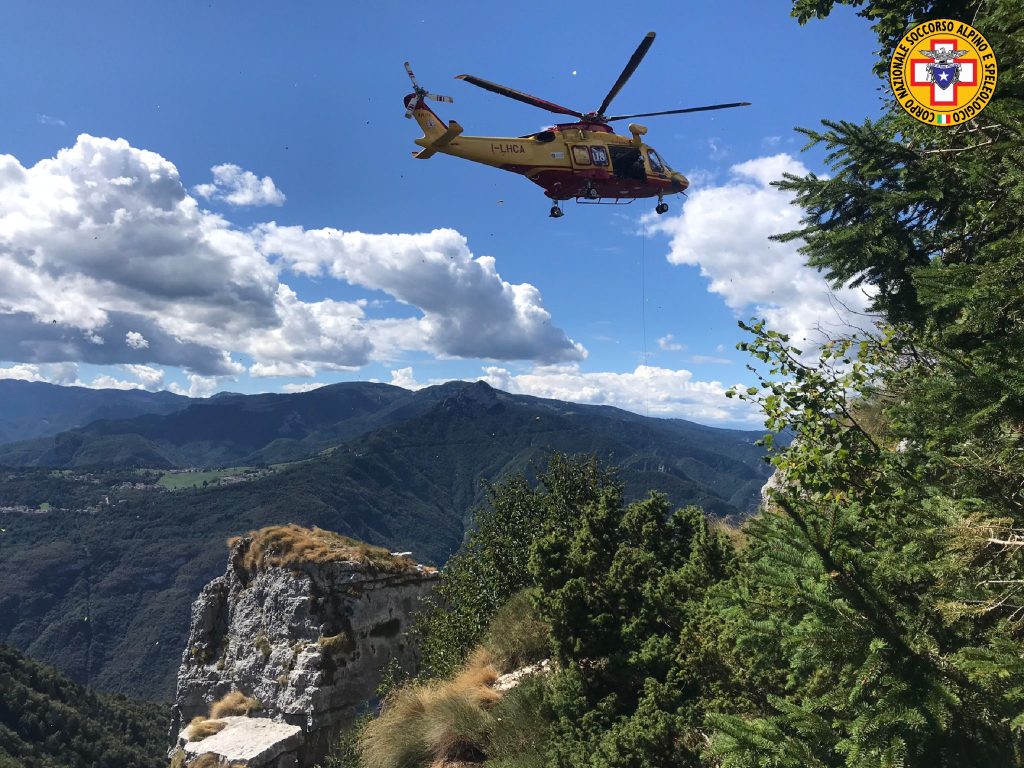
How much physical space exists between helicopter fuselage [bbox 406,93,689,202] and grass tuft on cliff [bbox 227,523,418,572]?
1779 cm

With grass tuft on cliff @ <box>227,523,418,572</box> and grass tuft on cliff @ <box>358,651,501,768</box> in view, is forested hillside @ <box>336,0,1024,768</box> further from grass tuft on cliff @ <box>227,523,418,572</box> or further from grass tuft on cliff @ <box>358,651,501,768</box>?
grass tuft on cliff @ <box>227,523,418,572</box>

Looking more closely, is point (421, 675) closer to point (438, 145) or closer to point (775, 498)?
point (775, 498)

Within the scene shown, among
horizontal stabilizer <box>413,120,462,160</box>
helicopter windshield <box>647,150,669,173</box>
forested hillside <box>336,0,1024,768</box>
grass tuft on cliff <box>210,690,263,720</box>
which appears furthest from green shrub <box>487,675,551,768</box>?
helicopter windshield <box>647,150,669,173</box>

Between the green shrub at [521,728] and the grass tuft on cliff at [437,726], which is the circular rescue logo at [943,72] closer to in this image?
the green shrub at [521,728]

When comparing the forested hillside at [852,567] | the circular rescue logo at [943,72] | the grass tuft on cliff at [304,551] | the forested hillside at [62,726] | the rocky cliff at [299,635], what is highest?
the circular rescue logo at [943,72]

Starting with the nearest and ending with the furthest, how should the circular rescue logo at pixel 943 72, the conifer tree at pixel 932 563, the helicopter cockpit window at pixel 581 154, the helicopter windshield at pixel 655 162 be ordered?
the conifer tree at pixel 932 563 → the circular rescue logo at pixel 943 72 → the helicopter cockpit window at pixel 581 154 → the helicopter windshield at pixel 655 162

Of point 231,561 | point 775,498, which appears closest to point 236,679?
point 231,561

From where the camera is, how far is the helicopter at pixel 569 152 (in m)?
22.4

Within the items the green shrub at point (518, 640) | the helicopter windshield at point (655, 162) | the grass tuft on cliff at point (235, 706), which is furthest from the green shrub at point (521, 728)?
the helicopter windshield at point (655, 162)

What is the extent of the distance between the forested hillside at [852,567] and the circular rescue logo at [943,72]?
18cm

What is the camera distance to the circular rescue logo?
19.8ft

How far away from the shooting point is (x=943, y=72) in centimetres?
661

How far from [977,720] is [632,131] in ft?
87.6

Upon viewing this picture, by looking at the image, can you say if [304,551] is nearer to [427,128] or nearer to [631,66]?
[427,128]
